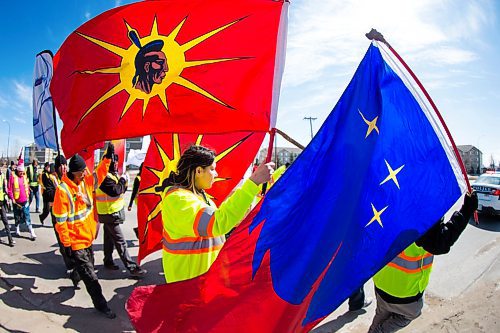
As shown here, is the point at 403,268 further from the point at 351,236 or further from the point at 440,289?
the point at 440,289

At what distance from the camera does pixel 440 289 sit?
5.07m

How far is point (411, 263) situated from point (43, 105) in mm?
5263

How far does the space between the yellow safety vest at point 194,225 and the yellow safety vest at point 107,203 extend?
137 inches

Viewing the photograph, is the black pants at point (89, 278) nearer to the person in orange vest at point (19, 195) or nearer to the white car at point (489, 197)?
the person in orange vest at point (19, 195)

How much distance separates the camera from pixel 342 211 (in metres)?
1.99

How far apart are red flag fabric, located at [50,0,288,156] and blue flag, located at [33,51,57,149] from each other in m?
1.26

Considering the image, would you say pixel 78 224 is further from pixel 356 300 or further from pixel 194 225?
pixel 356 300

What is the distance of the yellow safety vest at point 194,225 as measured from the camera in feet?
7.22

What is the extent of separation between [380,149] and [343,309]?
3234 mm

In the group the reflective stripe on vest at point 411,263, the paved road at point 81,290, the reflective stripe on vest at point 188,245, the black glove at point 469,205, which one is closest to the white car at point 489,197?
the paved road at point 81,290

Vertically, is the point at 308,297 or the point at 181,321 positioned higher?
the point at 308,297

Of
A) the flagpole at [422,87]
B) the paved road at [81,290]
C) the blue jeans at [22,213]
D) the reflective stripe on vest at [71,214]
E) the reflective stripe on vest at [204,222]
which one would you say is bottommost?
the paved road at [81,290]

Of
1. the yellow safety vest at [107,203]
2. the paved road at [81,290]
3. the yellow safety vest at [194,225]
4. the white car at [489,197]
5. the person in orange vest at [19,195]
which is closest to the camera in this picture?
the yellow safety vest at [194,225]

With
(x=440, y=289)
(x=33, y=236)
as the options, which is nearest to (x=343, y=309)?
(x=440, y=289)
